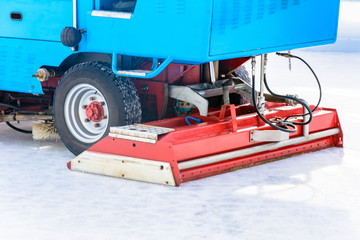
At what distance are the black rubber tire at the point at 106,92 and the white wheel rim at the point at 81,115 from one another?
2 centimetres

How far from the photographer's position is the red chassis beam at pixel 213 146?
3.65m

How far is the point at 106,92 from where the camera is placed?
13.3 feet

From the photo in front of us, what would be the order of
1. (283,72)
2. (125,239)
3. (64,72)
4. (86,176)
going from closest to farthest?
(125,239), (86,176), (64,72), (283,72)

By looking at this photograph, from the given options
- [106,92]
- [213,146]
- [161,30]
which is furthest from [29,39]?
[213,146]

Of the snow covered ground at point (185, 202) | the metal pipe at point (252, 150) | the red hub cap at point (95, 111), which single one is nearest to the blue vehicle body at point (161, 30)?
the red hub cap at point (95, 111)

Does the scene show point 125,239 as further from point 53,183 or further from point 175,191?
point 53,183

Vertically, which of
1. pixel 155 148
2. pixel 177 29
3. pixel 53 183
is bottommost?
pixel 53 183

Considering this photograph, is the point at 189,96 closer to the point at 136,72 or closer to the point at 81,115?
the point at 136,72

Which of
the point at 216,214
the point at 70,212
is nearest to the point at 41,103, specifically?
the point at 70,212

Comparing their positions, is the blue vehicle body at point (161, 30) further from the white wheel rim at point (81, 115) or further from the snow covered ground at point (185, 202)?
the snow covered ground at point (185, 202)

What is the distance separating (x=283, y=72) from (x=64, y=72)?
5.52 meters

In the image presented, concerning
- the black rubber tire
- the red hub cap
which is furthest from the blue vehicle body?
the red hub cap

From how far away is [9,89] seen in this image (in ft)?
15.1

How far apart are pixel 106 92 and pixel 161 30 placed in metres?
Answer: 0.59
